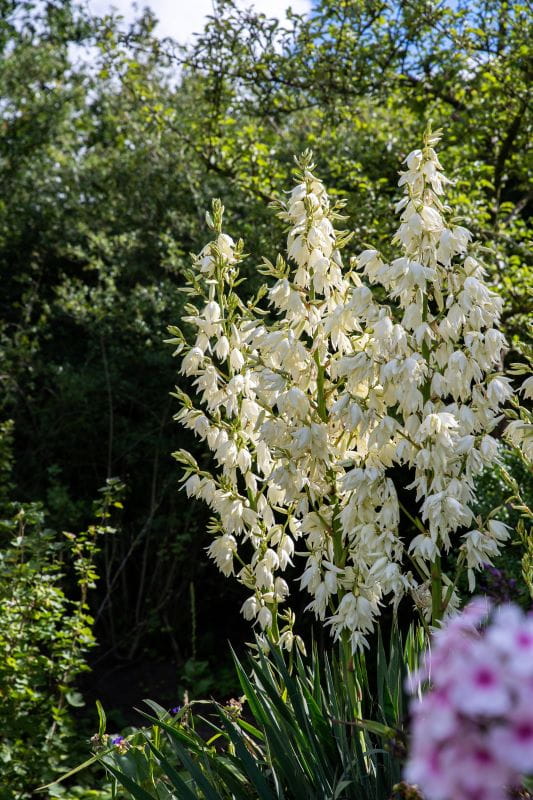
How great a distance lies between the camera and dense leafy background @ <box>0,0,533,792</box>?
4859mm

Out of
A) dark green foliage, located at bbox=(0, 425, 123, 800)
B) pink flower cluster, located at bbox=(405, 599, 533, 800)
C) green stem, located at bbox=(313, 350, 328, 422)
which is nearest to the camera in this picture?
pink flower cluster, located at bbox=(405, 599, 533, 800)

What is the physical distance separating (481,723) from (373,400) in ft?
4.47

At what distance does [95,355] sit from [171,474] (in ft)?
3.56

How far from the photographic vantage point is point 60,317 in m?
5.98

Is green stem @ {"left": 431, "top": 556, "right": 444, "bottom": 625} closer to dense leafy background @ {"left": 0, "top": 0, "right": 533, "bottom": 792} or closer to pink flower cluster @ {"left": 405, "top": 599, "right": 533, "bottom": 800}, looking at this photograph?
pink flower cluster @ {"left": 405, "top": 599, "right": 533, "bottom": 800}

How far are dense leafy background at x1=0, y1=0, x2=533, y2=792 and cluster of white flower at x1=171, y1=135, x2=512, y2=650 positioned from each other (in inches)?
91.1

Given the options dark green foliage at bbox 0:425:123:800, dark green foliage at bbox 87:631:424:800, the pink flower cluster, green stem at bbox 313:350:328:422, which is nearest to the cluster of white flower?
green stem at bbox 313:350:328:422

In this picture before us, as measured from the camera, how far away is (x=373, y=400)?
80.4 inches

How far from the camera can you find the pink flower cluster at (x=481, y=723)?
0.68m

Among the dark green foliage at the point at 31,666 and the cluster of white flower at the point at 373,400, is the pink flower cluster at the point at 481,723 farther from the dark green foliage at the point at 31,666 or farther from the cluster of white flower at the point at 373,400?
the dark green foliage at the point at 31,666

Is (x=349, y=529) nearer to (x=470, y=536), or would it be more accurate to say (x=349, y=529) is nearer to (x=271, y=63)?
(x=470, y=536)

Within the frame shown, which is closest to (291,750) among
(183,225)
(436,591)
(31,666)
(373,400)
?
(436,591)

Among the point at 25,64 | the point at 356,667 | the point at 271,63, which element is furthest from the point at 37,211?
the point at 356,667

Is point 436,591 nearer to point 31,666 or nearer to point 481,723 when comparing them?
point 481,723
